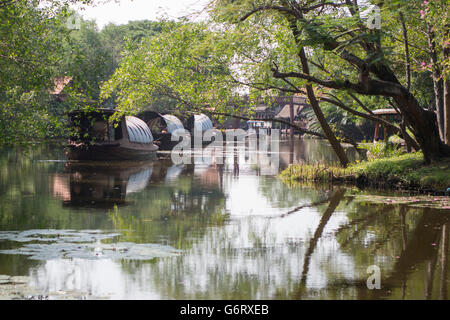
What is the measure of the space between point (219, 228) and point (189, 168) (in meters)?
16.7

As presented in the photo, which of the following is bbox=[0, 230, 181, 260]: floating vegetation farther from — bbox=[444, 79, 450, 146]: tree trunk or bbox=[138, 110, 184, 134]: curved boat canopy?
bbox=[138, 110, 184, 134]: curved boat canopy

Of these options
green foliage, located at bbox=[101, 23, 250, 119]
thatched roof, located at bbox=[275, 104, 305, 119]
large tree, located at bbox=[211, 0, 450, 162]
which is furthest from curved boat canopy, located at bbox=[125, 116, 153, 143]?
thatched roof, located at bbox=[275, 104, 305, 119]

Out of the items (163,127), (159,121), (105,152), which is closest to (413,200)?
(105,152)

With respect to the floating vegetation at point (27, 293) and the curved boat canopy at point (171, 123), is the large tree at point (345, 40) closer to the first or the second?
the floating vegetation at point (27, 293)

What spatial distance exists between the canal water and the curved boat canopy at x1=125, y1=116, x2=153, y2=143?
13622 mm

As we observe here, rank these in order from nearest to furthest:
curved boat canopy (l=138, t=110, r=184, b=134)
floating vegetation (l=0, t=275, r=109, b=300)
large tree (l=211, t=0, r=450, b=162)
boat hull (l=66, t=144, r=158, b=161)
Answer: floating vegetation (l=0, t=275, r=109, b=300), large tree (l=211, t=0, r=450, b=162), boat hull (l=66, t=144, r=158, b=161), curved boat canopy (l=138, t=110, r=184, b=134)

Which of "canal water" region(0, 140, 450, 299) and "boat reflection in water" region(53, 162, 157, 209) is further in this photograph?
"boat reflection in water" region(53, 162, 157, 209)

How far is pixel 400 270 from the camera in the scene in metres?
9.59

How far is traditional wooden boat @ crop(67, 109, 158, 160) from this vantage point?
107 feet

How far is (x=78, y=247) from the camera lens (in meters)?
10.8

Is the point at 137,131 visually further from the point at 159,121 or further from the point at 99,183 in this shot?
the point at 159,121

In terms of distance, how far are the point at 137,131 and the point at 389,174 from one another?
18294 mm
